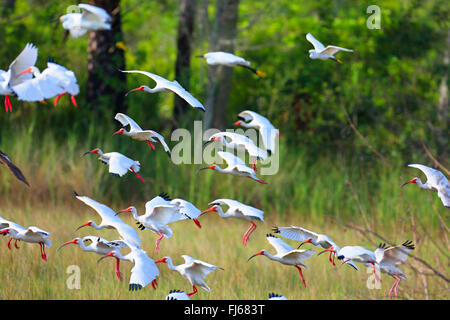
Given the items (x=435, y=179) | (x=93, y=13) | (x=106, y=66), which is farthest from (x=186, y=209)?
(x=106, y=66)

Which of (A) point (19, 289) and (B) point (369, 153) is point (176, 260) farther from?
(B) point (369, 153)

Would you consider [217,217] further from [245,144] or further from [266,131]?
[245,144]

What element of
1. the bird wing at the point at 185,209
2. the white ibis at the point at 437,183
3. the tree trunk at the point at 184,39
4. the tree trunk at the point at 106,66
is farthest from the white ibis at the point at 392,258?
the tree trunk at the point at 184,39

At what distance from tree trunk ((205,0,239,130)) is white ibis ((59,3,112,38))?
4979mm

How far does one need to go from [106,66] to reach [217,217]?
3.39 metres

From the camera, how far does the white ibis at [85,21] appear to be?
198 inches

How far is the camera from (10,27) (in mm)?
11719

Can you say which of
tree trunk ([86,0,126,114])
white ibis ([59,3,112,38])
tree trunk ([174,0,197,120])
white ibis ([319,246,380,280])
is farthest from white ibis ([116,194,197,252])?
tree trunk ([174,0,197,120])

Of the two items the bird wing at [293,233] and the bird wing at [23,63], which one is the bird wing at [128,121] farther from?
the bird wing at [293,233]

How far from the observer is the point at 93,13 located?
5070 millimetres

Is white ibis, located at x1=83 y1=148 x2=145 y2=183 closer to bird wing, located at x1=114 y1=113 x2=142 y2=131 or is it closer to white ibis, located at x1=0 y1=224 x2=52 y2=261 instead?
bird wing, located at x1=114 y1=113 x2=142 y2=131

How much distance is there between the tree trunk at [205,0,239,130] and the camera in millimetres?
10477

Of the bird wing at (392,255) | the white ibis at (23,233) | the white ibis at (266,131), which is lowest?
the bird wing at (392,255)

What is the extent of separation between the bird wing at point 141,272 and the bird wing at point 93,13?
1.83 metres
